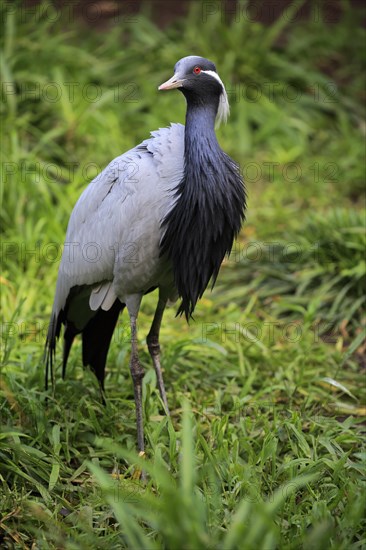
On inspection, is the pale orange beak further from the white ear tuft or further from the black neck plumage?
the white ear tuft

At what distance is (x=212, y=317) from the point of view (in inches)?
204

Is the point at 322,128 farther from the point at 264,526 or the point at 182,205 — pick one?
the point at 264,526

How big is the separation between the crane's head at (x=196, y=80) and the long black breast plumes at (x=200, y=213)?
0.21 metres

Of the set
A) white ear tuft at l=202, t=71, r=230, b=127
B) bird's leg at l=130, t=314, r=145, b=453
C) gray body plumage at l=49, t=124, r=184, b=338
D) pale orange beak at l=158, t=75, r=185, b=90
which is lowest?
bird's leg at l=130, t=314, r=145, b=453

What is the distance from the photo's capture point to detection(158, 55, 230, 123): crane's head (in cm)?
365

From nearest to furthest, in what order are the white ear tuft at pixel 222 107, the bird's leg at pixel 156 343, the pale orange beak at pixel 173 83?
the pale orange beak at pixel 173 83
the white ear tuft at pixel 222 107
the bird's leg at pixel 156 343

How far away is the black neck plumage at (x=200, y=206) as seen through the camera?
3.60m

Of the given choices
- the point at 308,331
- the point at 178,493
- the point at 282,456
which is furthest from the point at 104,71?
the point at 178,493

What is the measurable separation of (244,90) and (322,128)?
0.82m

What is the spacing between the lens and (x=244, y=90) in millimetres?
7609

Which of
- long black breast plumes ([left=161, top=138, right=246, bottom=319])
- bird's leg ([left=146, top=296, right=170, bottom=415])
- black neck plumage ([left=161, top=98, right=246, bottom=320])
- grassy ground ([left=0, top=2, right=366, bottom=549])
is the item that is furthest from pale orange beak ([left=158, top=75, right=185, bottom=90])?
grassy ground ([left=0, top=2, right=366, bottom=549])

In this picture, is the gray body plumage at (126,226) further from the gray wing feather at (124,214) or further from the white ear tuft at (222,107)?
the white ear tuft at (222,107)

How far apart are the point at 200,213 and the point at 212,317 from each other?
1.65m

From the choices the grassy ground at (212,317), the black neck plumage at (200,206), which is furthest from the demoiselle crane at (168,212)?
the grassy ground at (212,317)
